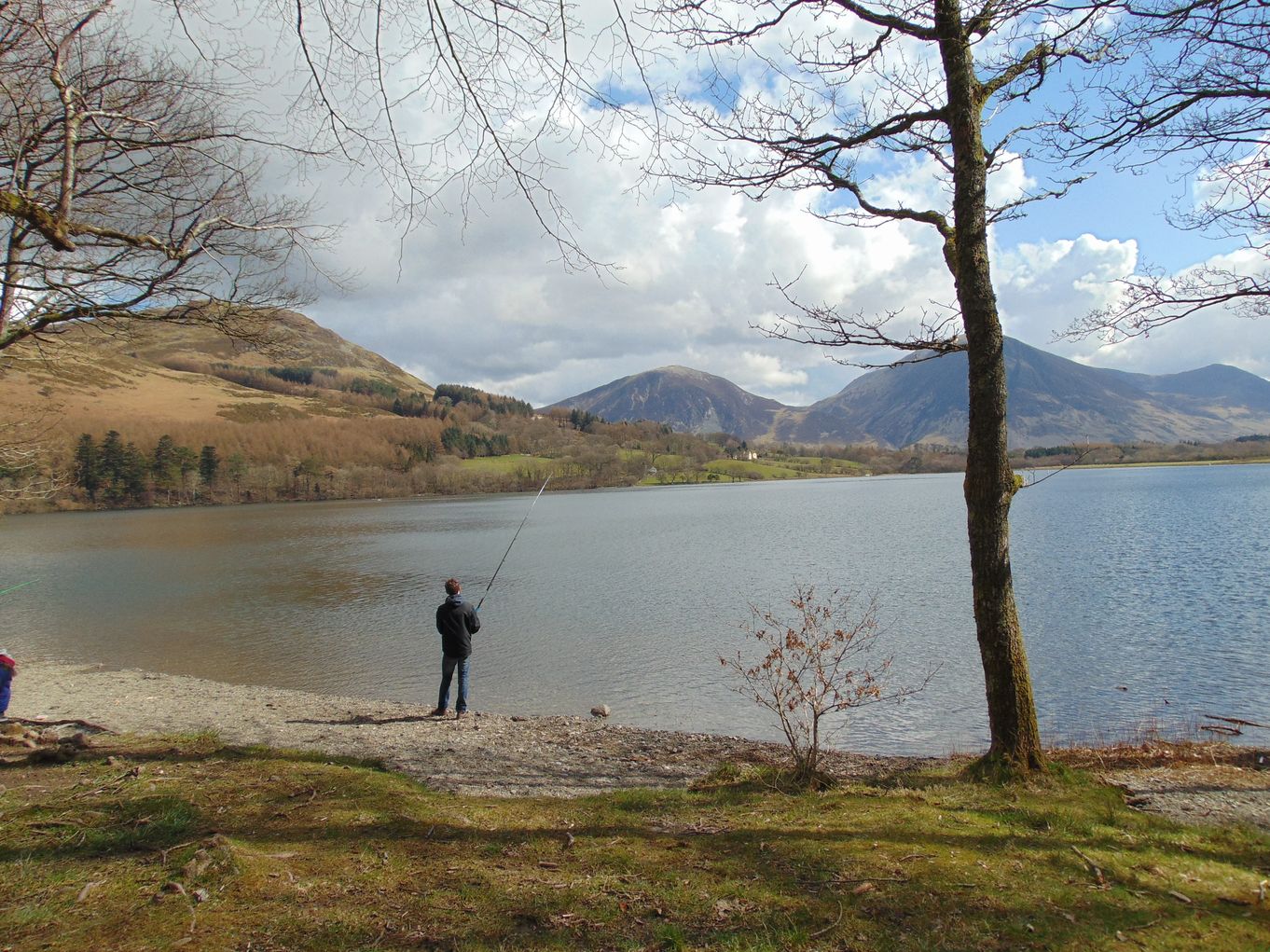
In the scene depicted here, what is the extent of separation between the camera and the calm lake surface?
14.9 m

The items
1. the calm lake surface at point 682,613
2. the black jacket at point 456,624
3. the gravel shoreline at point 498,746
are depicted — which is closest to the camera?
the gravel shoreline at point 498,746

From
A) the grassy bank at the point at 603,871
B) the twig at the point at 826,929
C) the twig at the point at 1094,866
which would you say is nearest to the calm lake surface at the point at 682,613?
the grassy bank at the point at 603,871

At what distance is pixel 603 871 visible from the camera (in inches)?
183

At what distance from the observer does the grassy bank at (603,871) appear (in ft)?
12.1

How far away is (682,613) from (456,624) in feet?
45.7

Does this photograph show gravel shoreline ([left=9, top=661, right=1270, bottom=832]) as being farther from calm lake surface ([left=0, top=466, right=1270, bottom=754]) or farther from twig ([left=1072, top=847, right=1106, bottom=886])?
twig ([left=1072, top=847, right=1106, bottom=886])

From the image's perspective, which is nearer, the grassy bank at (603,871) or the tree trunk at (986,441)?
the grassy bank at (603,871)

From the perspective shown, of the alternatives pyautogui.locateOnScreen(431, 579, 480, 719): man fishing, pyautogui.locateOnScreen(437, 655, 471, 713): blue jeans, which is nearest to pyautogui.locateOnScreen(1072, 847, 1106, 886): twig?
pyautogui.locateOnScreen(431, 579, 480, 719): man fishing

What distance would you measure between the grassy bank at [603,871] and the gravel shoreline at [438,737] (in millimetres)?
2409

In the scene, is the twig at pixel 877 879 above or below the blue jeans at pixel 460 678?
above

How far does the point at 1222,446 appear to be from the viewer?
193375 mm

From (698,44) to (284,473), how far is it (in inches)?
6290

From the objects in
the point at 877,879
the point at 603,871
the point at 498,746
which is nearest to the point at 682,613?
the point at 498,746

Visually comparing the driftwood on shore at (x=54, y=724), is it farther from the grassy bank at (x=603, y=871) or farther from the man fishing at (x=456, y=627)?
the man fishing at (x=456, y=627)
